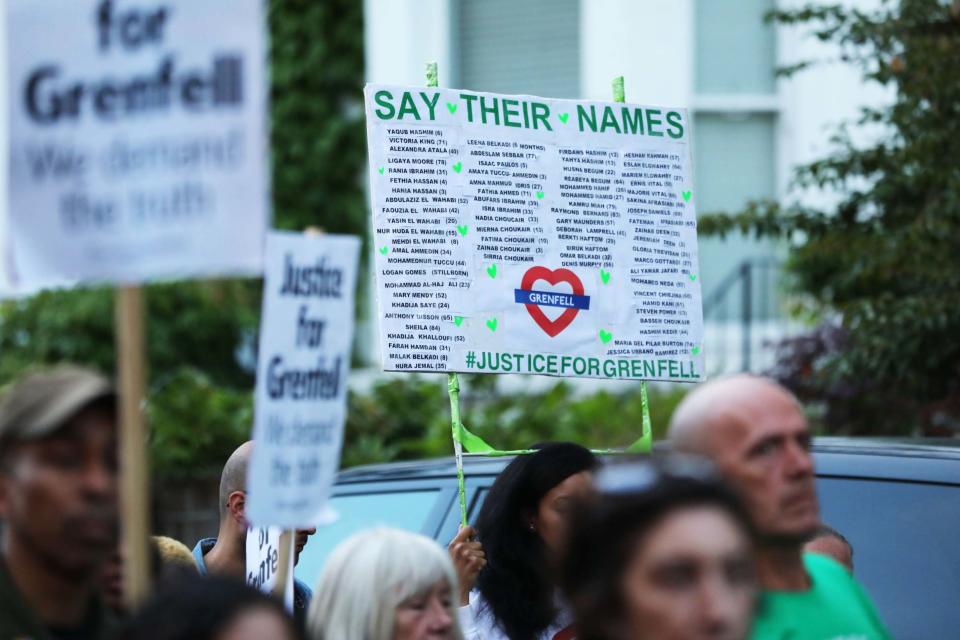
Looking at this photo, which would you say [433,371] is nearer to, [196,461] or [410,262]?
[410,262]

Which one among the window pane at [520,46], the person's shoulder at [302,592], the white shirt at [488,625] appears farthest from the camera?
the window pane at [520,46]

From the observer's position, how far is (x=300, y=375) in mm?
3145

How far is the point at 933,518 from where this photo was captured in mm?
4688

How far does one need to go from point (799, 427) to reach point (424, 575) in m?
0.86

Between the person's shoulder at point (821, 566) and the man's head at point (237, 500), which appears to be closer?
the person's shoulder at point (821, 566)

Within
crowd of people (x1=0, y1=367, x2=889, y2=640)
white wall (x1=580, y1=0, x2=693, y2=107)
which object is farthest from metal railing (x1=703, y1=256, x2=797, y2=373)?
crowd of people (x1=0, y1=367, x2=889, y2=640)

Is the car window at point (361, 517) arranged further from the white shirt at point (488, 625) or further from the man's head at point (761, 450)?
the man's head at point (761, 450)

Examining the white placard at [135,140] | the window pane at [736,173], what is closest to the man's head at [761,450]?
the white placard at [135,140]

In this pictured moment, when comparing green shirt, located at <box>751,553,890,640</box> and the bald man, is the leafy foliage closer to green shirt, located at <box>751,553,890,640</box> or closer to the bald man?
green shirt, located at <box>751,553,890,640</box>

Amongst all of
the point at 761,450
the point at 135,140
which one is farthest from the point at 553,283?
the point at 135,140

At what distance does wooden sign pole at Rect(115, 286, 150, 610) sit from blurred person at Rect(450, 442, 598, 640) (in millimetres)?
2066

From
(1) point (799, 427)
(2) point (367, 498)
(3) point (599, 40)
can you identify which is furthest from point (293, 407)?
(3) point (599, 40)

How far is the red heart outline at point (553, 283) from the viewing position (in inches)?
208

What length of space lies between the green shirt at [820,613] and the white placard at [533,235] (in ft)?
6.52
